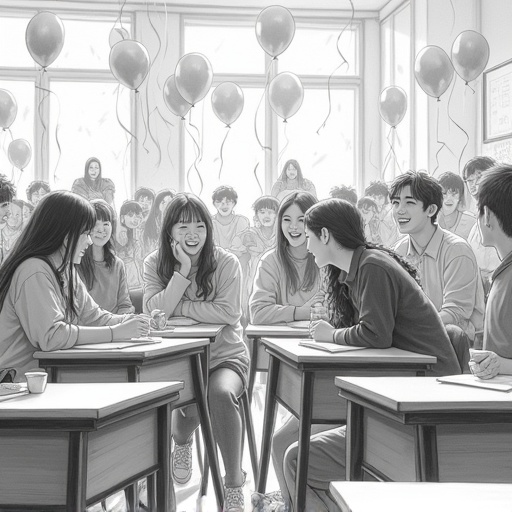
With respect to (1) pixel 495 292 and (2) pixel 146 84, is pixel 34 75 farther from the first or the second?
(1) pixel 495 292

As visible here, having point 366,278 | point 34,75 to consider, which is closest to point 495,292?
point 366,278

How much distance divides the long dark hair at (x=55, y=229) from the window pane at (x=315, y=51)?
7.10m

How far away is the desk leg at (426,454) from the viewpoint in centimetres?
149

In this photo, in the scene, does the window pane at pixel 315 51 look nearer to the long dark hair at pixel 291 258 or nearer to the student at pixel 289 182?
the student at pixel 289 182

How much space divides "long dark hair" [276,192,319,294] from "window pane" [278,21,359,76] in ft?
19.1

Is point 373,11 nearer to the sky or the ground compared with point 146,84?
nearer to the sky

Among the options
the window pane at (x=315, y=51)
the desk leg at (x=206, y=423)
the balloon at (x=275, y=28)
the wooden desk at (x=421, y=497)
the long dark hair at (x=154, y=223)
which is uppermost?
the window pane at (x=315, y=51)

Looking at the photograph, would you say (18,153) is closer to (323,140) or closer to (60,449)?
(323,140)

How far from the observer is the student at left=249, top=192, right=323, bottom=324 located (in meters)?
3.58

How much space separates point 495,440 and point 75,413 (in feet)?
2.77

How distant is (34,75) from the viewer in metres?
8.70

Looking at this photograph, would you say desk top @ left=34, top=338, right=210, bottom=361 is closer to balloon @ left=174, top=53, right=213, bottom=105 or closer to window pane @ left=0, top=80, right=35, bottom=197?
balloon @ left=174, top=53, right=213, bottom=105

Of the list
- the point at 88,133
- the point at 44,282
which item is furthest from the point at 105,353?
the point at 88,133

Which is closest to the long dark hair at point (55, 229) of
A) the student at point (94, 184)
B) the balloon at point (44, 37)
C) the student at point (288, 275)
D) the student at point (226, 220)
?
the student at point (288, 275)
